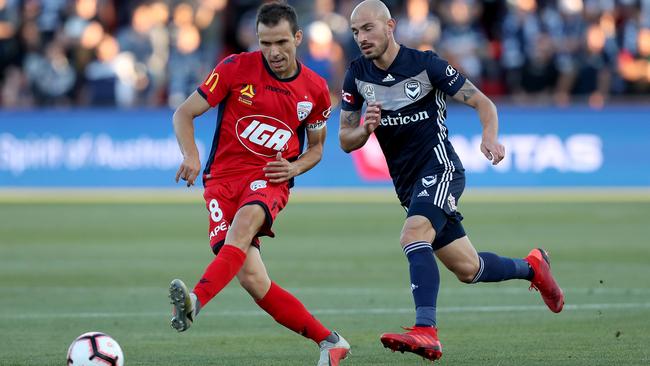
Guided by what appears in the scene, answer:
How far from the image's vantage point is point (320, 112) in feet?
25.5

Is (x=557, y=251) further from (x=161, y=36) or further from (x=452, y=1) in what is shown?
(x=161, y=36)

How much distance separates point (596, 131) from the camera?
2019cm

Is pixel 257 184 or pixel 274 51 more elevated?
pixel 274 51

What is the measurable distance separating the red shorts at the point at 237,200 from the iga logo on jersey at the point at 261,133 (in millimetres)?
180

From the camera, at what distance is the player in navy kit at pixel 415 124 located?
304 inches

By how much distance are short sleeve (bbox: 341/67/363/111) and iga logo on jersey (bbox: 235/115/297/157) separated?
0.63m

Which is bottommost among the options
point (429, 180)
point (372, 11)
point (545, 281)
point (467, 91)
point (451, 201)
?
point (545, 281)

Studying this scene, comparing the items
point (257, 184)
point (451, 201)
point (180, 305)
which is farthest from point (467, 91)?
point (180, 305)

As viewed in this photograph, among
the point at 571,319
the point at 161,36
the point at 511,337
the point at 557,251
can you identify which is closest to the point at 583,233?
the point at 557,251

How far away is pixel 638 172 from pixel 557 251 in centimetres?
675

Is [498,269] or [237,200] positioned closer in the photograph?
[237,200]

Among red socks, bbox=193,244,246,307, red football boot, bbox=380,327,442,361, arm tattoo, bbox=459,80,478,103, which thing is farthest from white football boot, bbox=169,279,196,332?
arm tattoo, bbox=459,80,478,103

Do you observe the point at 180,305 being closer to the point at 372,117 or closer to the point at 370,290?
the point at 372,117

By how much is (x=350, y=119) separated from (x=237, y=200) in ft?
3.45
